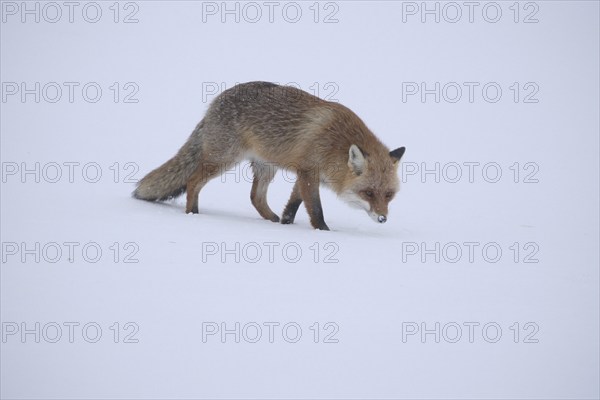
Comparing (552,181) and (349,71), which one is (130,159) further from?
(349,71)

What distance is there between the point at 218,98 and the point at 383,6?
3808cm

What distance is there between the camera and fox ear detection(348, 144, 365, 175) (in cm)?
818

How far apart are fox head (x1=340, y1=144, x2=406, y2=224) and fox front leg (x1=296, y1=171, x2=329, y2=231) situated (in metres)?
0.43

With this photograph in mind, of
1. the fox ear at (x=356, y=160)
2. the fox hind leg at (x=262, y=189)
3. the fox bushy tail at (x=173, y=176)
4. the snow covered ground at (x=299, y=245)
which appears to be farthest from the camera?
the fox hind leg at (x=262, y=189)

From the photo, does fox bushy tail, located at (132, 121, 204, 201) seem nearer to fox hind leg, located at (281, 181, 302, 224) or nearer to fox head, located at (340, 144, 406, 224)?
fox hind leg, located at (281, 181, 302, 224)

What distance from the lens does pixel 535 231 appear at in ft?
30.1

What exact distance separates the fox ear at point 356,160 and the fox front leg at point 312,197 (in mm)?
597

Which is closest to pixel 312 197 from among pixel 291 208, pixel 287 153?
pixel 291 208

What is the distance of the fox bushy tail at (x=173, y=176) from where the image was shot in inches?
364

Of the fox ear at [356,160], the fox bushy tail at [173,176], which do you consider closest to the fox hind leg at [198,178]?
the fox bushy tail at [173,176]

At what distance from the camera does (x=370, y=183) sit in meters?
8.36

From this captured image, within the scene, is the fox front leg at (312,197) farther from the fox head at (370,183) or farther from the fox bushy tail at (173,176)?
the fox bushy tail at (173,176)

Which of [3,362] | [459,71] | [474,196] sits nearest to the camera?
[3,362]

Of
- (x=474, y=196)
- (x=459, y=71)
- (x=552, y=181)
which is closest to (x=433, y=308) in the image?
(x=474, y=196)
